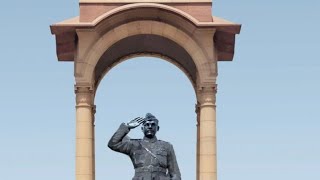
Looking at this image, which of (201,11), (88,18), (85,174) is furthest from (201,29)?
(85,174)

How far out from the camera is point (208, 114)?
29.0m

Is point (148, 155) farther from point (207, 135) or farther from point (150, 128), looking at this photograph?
point (207, 135)

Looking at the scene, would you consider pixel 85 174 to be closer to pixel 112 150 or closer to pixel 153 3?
pixel 112 150

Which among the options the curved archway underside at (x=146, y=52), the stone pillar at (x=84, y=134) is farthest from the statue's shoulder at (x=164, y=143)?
the curved archway underside at (x=146, y=52)

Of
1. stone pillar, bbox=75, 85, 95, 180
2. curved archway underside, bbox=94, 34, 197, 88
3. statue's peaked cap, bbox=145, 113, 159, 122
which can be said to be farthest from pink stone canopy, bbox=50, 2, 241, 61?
statue's peaked cap, bbox=145, 113, 159, 122

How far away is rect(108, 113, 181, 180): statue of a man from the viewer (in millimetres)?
27859

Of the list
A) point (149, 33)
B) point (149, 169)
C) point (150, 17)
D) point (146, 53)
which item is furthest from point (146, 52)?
point (149, 169)

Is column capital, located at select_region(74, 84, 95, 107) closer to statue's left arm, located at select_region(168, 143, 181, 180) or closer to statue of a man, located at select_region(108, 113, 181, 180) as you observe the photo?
statue of a man, located at select_region(108, 113, 181, 180)

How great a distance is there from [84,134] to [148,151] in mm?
1931

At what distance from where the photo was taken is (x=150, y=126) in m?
27.9

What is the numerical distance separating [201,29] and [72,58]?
4.12 meters

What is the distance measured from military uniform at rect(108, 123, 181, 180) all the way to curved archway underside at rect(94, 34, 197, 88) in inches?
149

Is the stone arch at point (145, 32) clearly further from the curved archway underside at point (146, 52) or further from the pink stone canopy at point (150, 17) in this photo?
the curved archway underside at point (146, 52)

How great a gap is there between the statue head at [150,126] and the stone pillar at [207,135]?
60.3 inches
